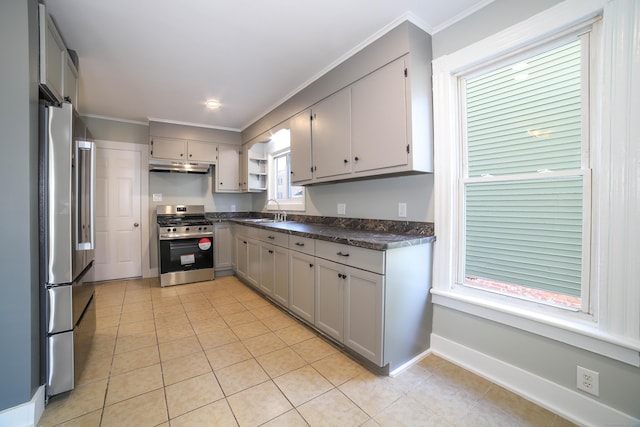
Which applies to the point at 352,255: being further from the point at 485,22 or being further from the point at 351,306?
the point at 485,22

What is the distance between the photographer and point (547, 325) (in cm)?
154

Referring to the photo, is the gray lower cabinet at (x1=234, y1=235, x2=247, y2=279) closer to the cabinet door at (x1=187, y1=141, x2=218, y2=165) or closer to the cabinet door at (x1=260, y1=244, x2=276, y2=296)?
the cabinet door at (x1=260, y1=244, x2=276, y2=296)

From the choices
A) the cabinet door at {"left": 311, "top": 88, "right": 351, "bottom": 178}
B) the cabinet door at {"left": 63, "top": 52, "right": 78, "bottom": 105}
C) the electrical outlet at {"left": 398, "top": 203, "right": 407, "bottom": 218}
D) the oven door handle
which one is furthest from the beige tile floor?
the cabinet door at {"left": 63, "top": 52, "right": 78, "bottom": 105}

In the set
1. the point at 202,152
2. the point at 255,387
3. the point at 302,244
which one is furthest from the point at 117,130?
the point at 255,387

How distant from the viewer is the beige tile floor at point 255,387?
146 centimetres

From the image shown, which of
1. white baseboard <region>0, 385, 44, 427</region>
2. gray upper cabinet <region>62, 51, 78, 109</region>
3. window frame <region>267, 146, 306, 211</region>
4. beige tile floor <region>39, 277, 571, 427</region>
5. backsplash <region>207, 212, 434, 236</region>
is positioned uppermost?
gray upper cabinet <region>62, 51, 78, 109</region>

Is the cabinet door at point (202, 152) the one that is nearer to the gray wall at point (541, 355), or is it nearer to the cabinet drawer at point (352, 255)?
the cabinet drawer at point (352, 255)

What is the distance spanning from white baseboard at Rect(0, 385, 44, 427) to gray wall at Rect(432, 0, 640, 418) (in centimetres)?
250

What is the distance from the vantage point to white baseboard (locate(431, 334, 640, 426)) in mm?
1368

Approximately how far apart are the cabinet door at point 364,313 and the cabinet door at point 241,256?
2159mm

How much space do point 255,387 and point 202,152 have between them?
3724 mm

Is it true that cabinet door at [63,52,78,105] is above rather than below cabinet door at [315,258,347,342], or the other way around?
above

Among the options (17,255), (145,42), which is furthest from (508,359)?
(145,42)

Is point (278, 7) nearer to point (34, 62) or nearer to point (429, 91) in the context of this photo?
point (429, 91)
